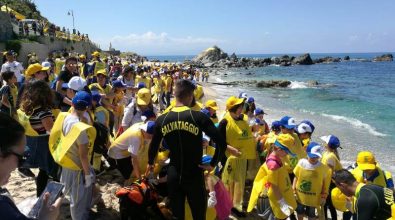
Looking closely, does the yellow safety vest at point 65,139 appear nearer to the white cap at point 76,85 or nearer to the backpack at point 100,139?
the backpack at point 100,139

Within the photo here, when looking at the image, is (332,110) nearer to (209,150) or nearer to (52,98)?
(209,150)

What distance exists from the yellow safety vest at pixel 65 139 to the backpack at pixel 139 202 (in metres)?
0.67

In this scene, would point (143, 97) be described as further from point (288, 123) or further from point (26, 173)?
point (26, 173)

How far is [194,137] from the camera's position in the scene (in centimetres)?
392

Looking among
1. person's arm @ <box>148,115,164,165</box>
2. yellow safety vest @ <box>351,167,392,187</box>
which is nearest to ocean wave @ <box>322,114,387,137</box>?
yellow safety vest @ <box>351,167,392,187</box>

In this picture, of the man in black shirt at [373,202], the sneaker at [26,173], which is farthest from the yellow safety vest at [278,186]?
the sneaker at [26,173]

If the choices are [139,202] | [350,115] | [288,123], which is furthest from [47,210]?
[350,115]

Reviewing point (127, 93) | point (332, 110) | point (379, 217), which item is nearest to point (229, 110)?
point (379, 217)

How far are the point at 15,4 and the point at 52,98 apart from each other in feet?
153

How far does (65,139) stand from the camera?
4.35 meters

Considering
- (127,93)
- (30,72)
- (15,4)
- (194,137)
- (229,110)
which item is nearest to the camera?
(194,137)

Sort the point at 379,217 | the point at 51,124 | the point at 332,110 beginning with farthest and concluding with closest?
the point at 332,110 < the point at 51,124 < the point at 379,217

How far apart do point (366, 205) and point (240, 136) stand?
251 centimetres

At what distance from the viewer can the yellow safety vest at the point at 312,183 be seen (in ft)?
17.3
